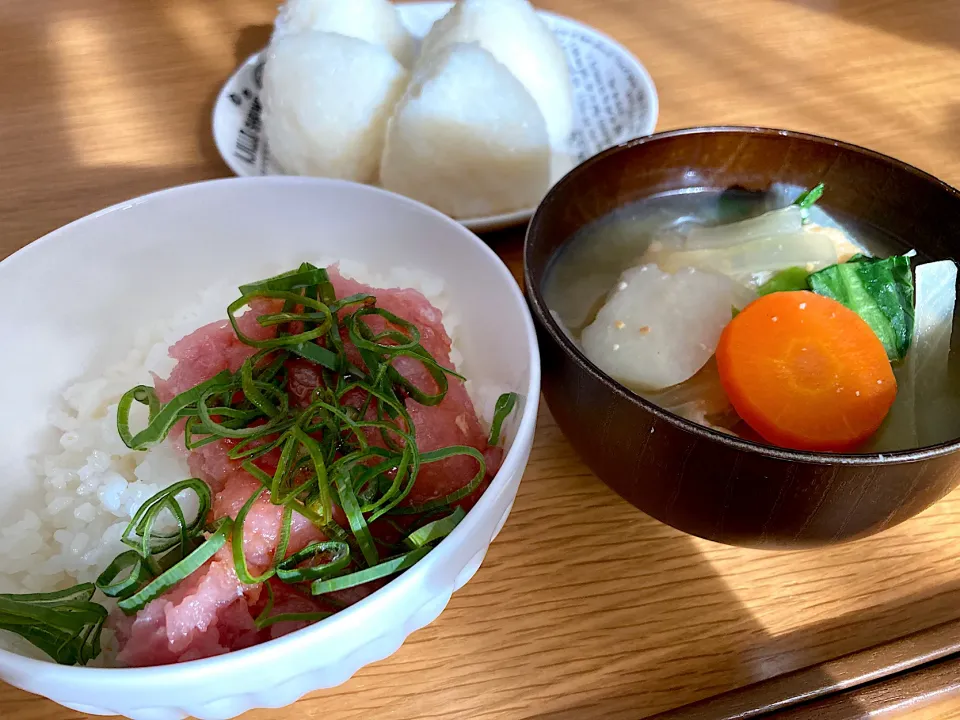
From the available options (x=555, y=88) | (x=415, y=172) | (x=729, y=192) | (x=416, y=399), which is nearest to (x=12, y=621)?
(x=416, y=399)

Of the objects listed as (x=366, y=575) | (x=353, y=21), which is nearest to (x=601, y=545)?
(x=366, y=575)

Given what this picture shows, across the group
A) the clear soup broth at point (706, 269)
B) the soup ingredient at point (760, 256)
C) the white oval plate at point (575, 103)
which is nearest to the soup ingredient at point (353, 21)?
the white oval plate at point (575, 103)

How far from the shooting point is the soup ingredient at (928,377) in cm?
77

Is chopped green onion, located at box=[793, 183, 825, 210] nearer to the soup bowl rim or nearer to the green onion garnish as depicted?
the soup bowl rim

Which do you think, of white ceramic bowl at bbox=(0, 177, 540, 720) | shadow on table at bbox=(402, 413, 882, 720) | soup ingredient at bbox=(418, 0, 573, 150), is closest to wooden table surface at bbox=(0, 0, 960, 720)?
shadow on table at bbox=(402, 413, 882, 720)

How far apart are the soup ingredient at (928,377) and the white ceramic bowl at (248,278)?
1.31 ft

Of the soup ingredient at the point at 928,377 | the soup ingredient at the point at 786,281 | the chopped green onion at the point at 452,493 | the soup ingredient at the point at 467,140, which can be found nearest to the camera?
the chopped green onion at the point at 452,493

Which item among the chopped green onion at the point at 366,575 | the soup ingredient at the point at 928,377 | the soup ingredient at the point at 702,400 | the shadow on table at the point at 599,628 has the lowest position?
the shadow on table at the point at 599,628

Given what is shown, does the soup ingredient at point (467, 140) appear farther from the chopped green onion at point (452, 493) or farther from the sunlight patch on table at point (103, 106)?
the chopped green onion at point (452, 493)

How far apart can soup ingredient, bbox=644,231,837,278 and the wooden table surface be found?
0.27 meters

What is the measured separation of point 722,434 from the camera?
0.63m

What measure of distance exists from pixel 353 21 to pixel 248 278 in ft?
2.06

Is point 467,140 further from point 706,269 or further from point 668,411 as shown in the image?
point 668,411

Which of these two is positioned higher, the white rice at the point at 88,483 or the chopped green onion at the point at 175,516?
the chopped green onion at the point at 175,516
